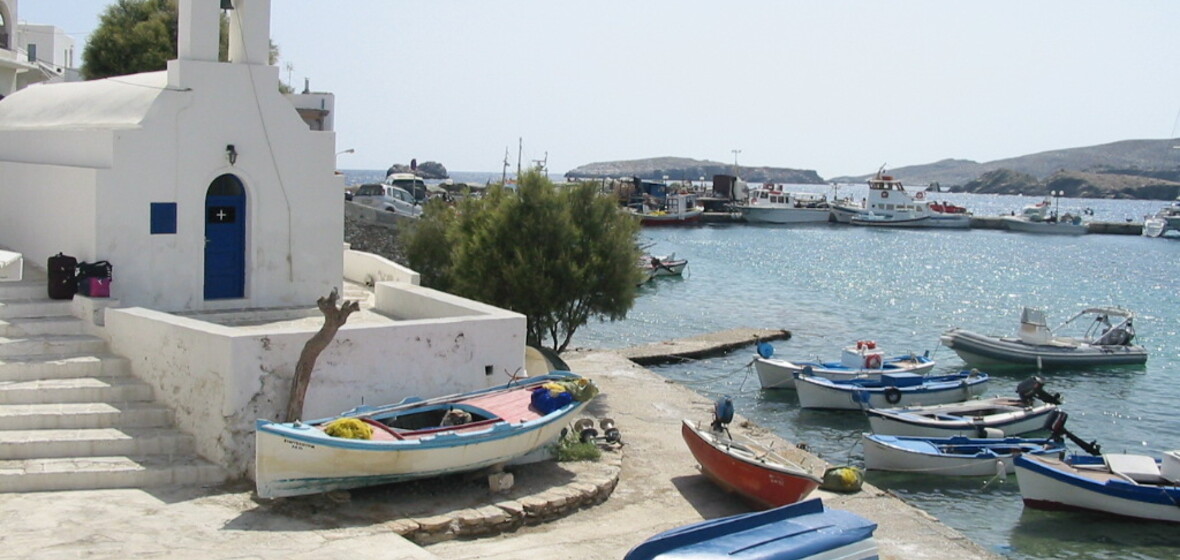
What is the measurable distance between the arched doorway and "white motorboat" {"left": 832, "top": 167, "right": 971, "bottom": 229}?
93450 millimetres

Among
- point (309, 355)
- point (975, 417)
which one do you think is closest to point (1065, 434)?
point (975, 417)

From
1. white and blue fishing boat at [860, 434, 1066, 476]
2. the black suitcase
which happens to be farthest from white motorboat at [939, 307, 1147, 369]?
the black suitcase

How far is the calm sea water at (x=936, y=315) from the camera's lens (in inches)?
771

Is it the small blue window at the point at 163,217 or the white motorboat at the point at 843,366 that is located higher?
the small blue window at the point at 163,217

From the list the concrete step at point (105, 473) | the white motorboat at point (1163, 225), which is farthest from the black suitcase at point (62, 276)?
the white motorboat at point (1163, 225)

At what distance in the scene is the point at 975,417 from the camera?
2417cm

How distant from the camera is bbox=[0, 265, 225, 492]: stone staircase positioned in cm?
1141

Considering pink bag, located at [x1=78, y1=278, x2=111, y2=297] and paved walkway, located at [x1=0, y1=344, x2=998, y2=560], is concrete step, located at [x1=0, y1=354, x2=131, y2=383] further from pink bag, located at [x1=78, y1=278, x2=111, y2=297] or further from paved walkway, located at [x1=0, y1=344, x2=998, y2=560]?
paved walkway, located at [x1=0, y1=344, x2=998, y2=560]

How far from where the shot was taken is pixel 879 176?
106500 mm

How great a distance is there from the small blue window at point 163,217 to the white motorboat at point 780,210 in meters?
93.2

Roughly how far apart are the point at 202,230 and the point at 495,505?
20.4ft

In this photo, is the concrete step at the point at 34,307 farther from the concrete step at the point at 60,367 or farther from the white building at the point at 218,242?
the concrete step at the point at 60,367

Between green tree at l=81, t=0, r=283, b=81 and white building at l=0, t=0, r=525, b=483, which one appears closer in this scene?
white building at l=0, t=0, r=525, b=483

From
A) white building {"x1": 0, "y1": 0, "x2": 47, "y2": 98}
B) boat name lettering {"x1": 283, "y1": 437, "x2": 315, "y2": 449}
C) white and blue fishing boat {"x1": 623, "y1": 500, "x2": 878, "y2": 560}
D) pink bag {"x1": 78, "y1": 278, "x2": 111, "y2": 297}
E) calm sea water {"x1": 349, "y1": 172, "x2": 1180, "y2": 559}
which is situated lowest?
calm sea water {"x1": 349, "y1": 172, "x2": 1180, "y2": 559}
